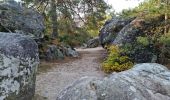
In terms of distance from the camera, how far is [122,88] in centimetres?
518

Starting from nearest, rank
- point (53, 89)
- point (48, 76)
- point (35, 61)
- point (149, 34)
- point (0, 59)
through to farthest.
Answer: point (0, 59) < point (35, 61) < point (53, 89) < point (48, 76) < point (149, 34)

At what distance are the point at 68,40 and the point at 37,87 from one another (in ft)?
37.7

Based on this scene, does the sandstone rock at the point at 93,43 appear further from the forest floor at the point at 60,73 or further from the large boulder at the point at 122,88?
the large boulder at the point at 122,88

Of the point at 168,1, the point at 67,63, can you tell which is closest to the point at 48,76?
the point at 67,63

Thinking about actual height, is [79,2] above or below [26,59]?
above

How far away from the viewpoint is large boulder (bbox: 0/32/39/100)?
24.0 ft

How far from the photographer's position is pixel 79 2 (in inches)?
761

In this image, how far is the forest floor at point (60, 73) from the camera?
9531 millimetres

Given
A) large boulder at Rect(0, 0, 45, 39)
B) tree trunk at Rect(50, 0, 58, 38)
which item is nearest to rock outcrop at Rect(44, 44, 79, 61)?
large boulder at Rect(0, 0, 45, 39)

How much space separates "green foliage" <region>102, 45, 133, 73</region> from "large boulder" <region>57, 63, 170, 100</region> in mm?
6940

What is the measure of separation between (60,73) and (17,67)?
4.96m

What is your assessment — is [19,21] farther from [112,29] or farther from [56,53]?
[112,29]

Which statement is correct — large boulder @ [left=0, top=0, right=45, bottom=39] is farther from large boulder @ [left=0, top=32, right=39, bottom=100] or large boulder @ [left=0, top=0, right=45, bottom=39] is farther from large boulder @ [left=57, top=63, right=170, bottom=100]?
large boulder @ [left=57, top=63, right=170, bottom=100]

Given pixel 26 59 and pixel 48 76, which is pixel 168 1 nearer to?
pixel 48 76
